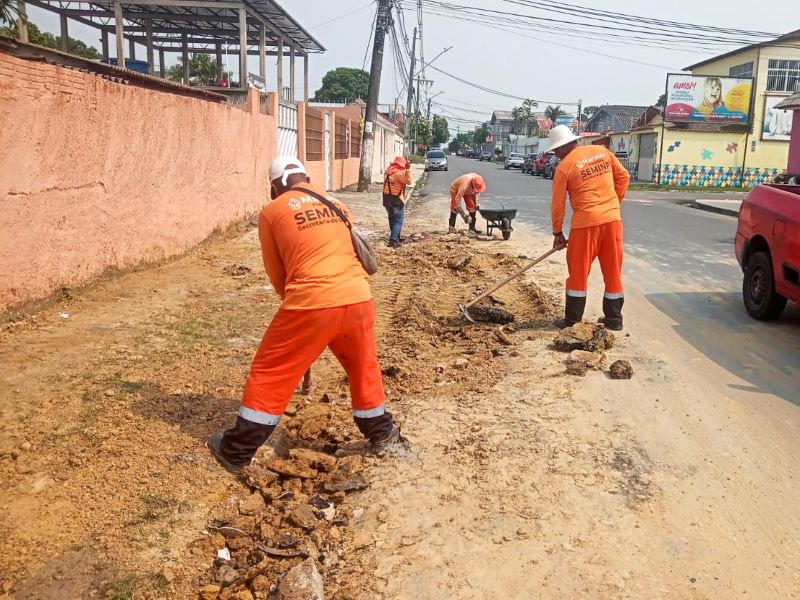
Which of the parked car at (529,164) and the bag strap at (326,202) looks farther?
the parked car at (529,164)

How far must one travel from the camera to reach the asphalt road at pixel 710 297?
18.1 feet

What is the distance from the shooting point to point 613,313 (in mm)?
6398

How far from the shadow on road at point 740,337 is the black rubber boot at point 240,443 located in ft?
11.0

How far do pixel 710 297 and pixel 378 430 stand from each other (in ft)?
17.7

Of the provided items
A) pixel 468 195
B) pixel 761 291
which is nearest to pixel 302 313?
pixel 761 291

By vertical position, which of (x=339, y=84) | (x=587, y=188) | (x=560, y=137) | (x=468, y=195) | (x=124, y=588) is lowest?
(x=124, y=588)

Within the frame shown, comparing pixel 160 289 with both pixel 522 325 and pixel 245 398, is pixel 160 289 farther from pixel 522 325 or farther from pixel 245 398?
pixel 245 398

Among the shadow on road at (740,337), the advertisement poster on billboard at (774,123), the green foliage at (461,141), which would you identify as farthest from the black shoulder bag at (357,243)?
the green foliage at (461,141)

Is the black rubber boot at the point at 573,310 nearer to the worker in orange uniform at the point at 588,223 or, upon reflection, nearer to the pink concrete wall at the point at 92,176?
the worker in orange uniform at the point at 588,223

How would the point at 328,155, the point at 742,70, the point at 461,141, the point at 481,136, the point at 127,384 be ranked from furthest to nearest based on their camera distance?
1. the point at 461,141
2. the point at 481,136
3. the point at 742,70
4. the point at 328,155
5. the point at 127,384

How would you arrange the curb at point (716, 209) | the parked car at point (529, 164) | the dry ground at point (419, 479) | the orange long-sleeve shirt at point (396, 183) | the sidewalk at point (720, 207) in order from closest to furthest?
the dry ground at point (419, 479) < the orange long-sleeve shirt at point (396, 183) < the curb at point (716, 209) < the sidewalk at point (720, 207) < the parked car at point (529, 164)

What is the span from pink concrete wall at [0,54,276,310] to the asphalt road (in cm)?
575

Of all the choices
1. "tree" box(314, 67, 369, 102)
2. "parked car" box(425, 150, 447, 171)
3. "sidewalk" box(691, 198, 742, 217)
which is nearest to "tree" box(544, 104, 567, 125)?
"tree" box(314, 67, 369, 102)

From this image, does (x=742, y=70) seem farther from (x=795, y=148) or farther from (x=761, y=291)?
(x=761, y=291)
